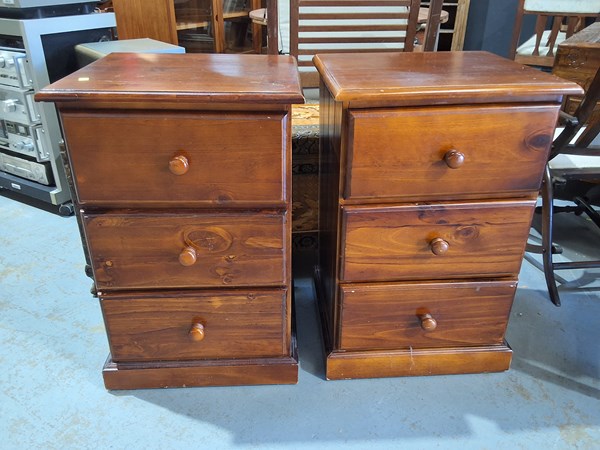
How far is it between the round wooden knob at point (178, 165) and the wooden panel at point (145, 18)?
162 centimetres

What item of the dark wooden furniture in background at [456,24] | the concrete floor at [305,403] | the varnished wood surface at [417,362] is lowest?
the concrete floor at [305,403]

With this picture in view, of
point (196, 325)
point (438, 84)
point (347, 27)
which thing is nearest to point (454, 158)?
point (438, 84)

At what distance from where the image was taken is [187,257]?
3.12ft

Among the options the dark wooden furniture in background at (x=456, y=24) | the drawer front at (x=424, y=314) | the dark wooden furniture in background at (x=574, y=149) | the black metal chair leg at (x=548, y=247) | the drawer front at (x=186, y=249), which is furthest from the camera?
the dark wooden furniture in background at (x=456, y=24)

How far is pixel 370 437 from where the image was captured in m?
1.03

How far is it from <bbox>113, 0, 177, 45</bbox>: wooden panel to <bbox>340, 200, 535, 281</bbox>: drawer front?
1.73m

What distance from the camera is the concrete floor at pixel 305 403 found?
1.02 meters

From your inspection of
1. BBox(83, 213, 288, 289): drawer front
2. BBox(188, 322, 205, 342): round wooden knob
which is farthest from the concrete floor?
BBox(83, 213, 288, 289): drawer front

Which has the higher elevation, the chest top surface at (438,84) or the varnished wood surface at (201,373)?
the chest top surface at (438,84)

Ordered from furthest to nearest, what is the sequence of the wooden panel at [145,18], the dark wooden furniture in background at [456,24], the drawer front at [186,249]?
the dark wooden furniture in background at [456,24]
the wooden panel at [145,18]
the drawer front at [186,249]

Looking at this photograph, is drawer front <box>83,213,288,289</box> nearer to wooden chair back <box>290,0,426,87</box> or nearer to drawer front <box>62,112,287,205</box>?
drawer front <box>62,112,287,205</box>

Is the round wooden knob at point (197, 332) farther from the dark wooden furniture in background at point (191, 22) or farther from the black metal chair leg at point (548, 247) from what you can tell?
the dark wooden furniture in background at point (191, 22)

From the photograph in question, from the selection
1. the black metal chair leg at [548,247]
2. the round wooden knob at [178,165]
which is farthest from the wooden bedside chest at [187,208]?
the black metal chair leg at [548,247]

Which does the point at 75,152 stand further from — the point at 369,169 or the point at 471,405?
the point at 471,405
